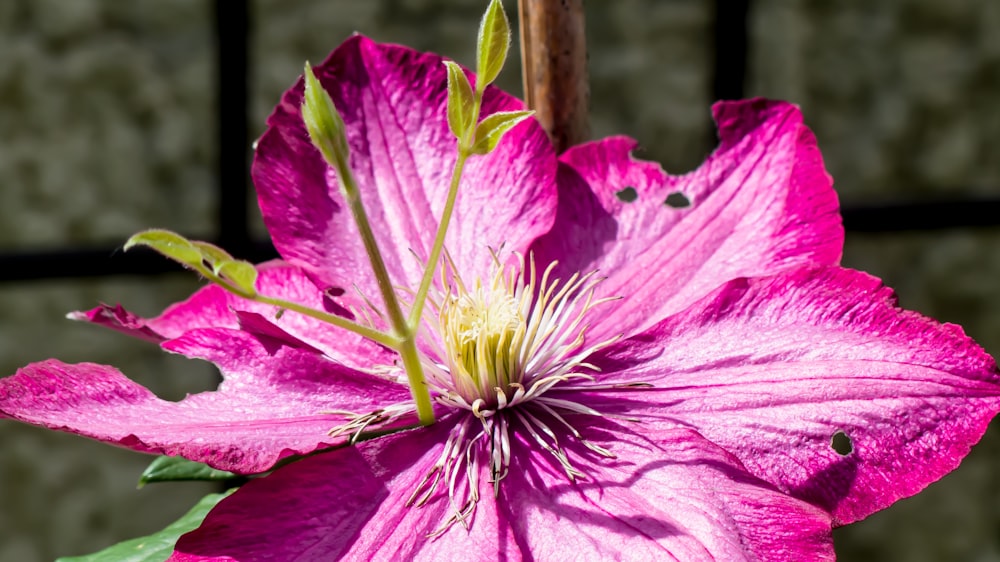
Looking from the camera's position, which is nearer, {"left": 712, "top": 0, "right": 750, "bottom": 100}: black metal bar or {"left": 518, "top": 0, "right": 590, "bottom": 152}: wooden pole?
{"left": 518, "top": 0, "right": 590, "bottom": 152}: wooden pole

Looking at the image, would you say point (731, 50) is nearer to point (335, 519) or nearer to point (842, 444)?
point (842, 444)

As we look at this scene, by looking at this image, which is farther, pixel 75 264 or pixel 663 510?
pixel 75 264

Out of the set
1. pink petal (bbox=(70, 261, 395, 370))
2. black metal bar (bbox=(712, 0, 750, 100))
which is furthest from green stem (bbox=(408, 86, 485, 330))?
black metal bar (bbox=(712, 0, 750, 100))

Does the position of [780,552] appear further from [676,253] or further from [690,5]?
[690,5]

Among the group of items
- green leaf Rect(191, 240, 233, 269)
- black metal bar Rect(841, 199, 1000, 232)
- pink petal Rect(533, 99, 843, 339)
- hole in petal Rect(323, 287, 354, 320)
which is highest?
green leaf Rect(191, 240, 233, 269)

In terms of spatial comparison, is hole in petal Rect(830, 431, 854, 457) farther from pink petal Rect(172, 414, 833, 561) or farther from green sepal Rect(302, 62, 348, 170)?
green sepal Rect(302, 62, 348, 170)

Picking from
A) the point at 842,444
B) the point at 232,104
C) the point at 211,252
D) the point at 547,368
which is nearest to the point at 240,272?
the point at 211,252

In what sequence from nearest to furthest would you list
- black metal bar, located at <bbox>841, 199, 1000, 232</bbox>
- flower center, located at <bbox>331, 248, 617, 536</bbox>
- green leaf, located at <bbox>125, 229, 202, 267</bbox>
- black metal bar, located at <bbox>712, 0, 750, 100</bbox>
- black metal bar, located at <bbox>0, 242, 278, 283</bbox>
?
green leaf, located at <bbox>125, 229, 202, 267</bbox>, flower center, located at <bbox>331, 248, 617, 536</bbox>, black metal bar, located at <bbox>712, 0, 750, 100</bbox>, black metal bar, located at <bbox>0, 242, 278, 283</bbox>, black metal bar, located at <bbox>841, 199, 1000, 232</bbox>
